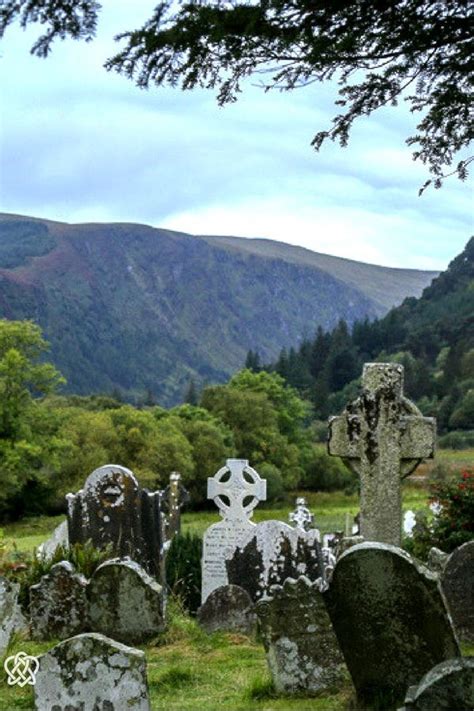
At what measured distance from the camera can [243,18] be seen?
780cm

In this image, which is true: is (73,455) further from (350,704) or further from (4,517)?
(350,704)

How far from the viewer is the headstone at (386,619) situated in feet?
25.8

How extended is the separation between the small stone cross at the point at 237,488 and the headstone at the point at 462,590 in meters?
7.35

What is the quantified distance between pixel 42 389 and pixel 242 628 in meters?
44.6

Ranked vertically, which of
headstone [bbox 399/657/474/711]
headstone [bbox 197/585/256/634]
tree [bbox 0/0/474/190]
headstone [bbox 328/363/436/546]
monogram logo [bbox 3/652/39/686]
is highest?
tree [bbox 0/0/474/190]

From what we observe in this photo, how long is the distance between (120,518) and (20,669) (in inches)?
226

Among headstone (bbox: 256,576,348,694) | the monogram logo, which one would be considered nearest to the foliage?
the monogram logo

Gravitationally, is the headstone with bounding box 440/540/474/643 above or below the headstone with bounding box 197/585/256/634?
above

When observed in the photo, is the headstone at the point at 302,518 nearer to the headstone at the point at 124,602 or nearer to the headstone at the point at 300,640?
the headstone at the point at 124,602

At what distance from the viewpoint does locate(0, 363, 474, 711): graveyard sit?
7.45 m

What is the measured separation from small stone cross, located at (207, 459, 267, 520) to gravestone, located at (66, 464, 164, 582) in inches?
131

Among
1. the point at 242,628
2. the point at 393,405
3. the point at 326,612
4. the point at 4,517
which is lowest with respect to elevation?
the point at 4,517

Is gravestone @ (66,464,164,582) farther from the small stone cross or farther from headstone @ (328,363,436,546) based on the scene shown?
the small stone cross

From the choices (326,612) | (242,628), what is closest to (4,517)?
(242,628)
